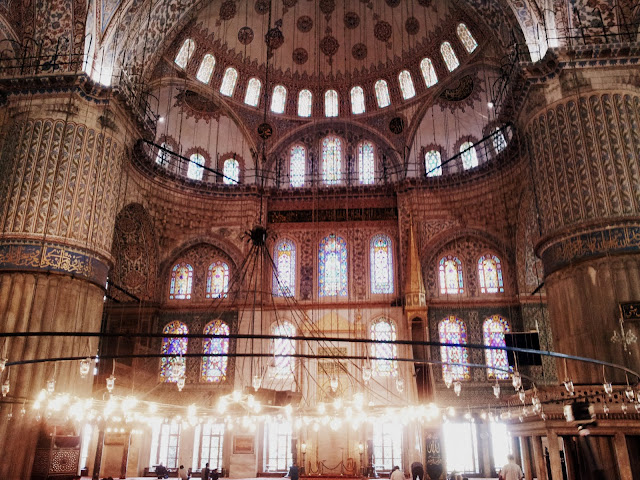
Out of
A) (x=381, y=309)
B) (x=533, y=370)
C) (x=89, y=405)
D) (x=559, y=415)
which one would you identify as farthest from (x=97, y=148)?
(x=533, y=370)

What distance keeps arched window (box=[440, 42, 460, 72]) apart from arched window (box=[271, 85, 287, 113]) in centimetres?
568

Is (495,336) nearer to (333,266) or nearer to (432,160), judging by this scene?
(333,266)

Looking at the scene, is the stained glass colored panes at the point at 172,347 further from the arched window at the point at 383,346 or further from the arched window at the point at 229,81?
the arched window at the point at 229,81

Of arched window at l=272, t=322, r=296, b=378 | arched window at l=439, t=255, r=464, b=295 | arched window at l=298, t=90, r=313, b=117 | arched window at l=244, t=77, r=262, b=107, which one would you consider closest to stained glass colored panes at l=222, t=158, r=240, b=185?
arched window at l=244, t=77, r=262, b=107

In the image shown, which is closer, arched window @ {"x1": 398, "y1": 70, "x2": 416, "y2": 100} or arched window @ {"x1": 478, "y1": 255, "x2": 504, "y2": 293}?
arched window @ {"x1": 478, "y1": 255, "x2": 504, "y2": 293}

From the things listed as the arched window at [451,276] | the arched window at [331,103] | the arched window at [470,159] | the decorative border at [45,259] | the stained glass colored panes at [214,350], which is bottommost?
the stained glass colored panes at [214,350]

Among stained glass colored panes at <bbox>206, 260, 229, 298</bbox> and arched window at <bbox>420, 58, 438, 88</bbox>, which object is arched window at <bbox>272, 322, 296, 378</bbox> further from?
arched window at <bbox>420, 58, 438, 88</bbox>

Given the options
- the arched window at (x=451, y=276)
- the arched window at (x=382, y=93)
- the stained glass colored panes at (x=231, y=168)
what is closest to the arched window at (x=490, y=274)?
the arched window at (x=451, y=276)

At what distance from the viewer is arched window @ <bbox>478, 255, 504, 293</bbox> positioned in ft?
58.7

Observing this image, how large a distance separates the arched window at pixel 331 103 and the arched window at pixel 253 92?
95.5 inches

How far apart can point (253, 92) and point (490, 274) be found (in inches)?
405

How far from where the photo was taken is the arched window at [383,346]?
17328 mm

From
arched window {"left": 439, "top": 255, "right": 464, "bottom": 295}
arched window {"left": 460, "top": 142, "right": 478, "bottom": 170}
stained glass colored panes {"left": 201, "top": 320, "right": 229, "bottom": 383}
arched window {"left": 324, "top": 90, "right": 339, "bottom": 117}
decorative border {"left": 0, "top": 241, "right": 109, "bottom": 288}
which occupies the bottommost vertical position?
stained glass colored panes {"left": 201, "top": 320, "right": 229, "bottom": 383}

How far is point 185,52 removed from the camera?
1841cm
